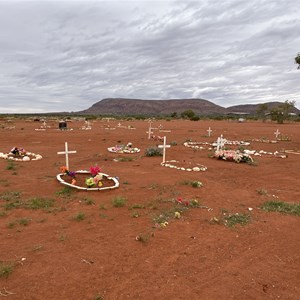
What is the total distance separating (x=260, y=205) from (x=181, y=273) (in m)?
4.40

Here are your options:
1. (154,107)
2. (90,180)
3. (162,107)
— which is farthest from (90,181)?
(154,107)

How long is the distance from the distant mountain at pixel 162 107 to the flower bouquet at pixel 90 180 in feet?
470

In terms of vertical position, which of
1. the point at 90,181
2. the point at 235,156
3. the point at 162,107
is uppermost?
the point at 162,107

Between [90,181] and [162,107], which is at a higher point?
[162,107]

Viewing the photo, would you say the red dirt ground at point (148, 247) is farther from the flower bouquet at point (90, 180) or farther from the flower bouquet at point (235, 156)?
the flower bouquet at point (235, 156)

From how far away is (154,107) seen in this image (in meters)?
164

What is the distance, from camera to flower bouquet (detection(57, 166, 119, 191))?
948 centimetres

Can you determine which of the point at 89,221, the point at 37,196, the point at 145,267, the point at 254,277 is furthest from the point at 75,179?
the point at 254,277

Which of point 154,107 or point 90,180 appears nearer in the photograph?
point 90,180

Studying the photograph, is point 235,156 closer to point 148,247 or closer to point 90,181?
point 90,181

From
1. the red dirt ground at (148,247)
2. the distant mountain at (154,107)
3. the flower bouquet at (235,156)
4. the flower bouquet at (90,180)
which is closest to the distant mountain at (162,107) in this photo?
the distant mountain at (154,107)

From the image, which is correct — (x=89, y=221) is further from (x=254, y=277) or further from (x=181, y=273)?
(x=254, y=277)

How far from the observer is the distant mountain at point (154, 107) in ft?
517

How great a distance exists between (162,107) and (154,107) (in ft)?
14.9
